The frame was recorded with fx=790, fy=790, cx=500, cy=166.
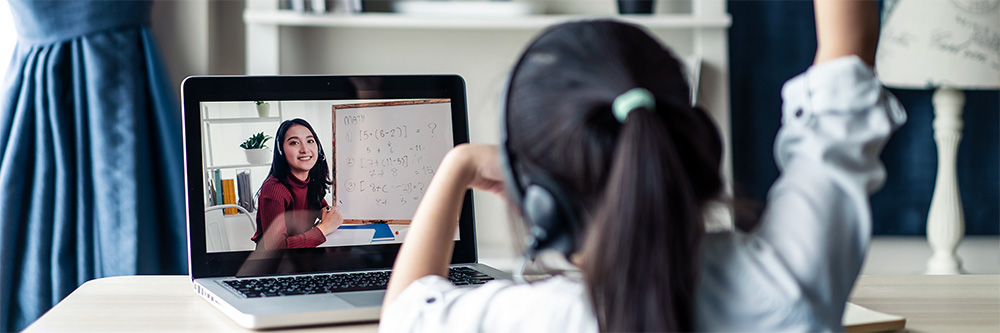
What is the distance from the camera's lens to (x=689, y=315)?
47 cm

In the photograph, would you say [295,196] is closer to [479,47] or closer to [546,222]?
[546,222]

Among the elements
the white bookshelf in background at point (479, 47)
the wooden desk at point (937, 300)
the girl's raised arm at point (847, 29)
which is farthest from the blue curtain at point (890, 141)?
the girl's raised arm at point (847, 29)

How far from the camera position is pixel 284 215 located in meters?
0.93

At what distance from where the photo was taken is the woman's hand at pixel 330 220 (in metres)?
0.94

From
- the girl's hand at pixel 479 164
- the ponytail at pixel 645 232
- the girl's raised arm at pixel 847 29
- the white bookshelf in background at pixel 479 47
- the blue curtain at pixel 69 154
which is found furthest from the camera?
the white bookshelf in background at pixel 479 47

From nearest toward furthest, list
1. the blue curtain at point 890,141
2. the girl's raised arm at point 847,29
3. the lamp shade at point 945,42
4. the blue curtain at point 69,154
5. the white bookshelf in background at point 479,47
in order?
the girl's raised arm at point 847,29, the blue curtain at point 69,154, the lamp shade at point 945,42, the white bookshelf in background at point 479,47, the blue curtain at point 890,141

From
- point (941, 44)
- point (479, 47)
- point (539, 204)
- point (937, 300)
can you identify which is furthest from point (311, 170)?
point (941, 44)

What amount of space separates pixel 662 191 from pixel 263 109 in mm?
647

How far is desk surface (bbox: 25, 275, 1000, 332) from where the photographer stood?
0.73 m

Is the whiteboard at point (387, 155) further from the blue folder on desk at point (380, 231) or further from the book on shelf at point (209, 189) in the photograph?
the book on shelf at point (209, 189)

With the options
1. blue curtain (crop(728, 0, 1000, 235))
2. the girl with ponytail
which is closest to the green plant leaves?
the girl with ponytail

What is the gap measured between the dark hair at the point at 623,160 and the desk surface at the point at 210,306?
342mm

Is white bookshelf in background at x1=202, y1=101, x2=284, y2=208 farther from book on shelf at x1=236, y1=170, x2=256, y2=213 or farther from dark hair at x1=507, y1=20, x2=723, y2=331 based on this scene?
dark hair at x1=507, y1=20, x2=723, y2=331

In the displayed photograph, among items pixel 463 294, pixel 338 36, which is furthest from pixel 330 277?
pixel 338 36
